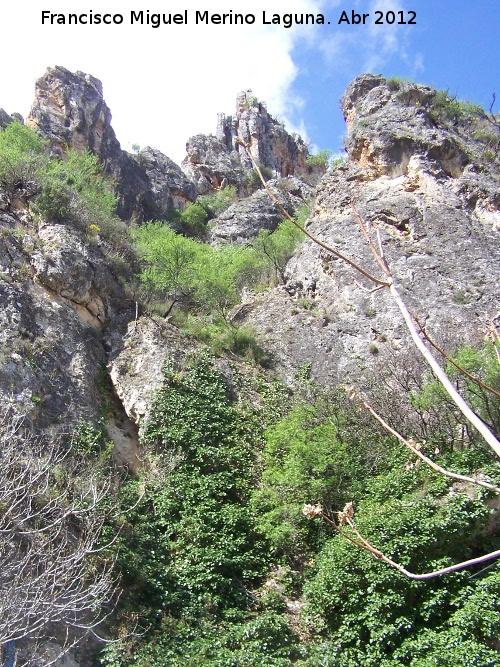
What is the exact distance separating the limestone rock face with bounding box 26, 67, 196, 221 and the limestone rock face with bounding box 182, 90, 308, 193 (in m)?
7.03

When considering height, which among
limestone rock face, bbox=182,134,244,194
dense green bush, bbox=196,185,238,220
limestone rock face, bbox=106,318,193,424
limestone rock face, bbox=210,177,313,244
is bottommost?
limestone rock face, bbox=106,318,193,424

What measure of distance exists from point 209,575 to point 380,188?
16.0m

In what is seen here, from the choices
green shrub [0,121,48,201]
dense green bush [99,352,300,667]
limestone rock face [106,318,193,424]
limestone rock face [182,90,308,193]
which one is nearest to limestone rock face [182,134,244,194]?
limestone rock face [182,90,308,193]

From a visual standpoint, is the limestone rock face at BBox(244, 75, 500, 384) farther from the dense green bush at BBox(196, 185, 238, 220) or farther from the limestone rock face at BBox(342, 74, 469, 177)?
the dense green bush at BBox(196, 185, 238, 220)

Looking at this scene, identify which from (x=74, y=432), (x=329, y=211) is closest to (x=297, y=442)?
(x=74, y=432)

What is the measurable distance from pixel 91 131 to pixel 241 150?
1654cm

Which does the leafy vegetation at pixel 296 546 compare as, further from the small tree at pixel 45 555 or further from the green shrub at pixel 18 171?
the green shrub at pixel 18 171

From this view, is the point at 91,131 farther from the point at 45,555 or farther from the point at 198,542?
the point at 45,555

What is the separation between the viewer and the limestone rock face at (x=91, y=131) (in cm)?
3002

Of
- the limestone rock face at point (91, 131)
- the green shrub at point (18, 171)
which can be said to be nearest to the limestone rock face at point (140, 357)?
the green shrub at point (18, 171)

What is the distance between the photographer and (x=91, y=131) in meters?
31.5

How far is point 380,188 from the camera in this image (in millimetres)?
21453

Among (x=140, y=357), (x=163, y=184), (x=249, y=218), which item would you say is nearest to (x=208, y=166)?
(x=163, y=184)

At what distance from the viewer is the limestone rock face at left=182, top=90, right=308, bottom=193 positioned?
41688mm
